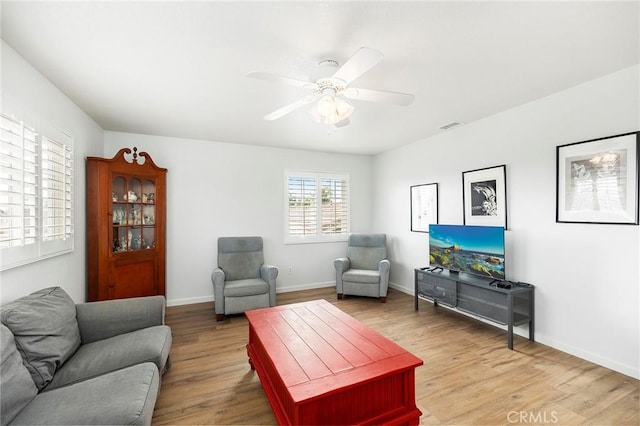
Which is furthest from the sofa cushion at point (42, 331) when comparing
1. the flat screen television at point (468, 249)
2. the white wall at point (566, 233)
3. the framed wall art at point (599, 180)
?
the framed wall art at point (599, 180)

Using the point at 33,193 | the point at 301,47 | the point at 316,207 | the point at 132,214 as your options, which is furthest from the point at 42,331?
the point at 316,207

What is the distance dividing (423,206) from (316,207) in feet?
6.04

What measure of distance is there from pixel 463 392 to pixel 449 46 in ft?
8.35

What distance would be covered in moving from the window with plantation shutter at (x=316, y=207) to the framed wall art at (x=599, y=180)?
326cm

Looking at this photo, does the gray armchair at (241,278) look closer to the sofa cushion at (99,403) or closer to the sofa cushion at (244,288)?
the sofa cushion at (244,288)

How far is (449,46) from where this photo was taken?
6.47 ft

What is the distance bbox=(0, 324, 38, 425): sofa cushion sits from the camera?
1.28 meters

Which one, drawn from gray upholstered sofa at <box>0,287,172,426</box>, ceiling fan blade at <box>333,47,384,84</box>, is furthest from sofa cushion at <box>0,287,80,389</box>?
ceiling fan blade at <box>333,47,384,84</box>

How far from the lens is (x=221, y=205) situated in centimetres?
450

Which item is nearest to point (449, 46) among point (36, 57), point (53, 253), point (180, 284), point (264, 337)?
point (264, 337)

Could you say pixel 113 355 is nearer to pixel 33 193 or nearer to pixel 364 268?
pixel 33 193

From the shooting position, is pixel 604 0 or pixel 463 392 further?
pixel 463 392

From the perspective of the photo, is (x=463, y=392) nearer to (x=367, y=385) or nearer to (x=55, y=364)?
(x=367, y=385)

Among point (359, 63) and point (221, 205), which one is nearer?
point (359, 63)
